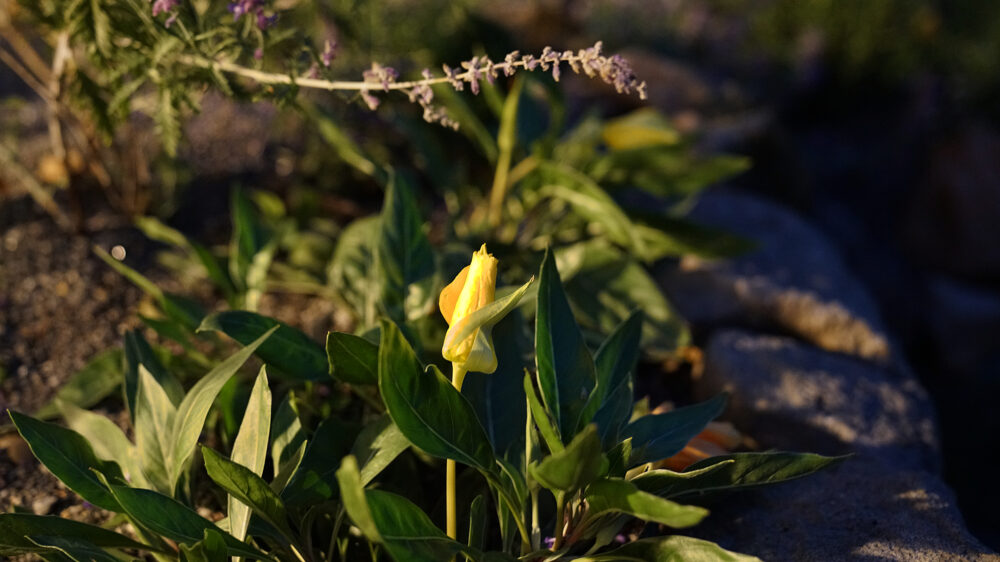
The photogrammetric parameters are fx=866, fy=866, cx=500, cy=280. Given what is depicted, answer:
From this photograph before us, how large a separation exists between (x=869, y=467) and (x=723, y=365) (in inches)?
18.8

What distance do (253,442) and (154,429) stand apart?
0.28 meters

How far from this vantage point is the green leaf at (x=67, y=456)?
141 centimetres

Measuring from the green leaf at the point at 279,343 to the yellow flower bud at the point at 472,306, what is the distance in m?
0.45

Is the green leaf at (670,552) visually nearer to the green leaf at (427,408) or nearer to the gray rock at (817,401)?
the green leaf at (427,408)

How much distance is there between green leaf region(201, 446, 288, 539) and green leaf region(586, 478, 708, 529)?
47cm

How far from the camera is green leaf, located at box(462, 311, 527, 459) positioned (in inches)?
60.3

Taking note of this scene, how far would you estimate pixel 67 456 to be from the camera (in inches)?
56.6

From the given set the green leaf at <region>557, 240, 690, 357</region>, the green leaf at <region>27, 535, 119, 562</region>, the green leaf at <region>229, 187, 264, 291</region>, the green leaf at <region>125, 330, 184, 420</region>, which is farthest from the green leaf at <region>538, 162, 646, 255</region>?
the green leaf at <region>27, 535, 119, 562</region>

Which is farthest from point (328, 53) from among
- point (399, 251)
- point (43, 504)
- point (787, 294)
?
point (787, 294)

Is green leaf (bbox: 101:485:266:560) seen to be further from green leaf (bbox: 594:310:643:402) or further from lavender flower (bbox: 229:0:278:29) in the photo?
lavender flower (bbox: 229:0:278:29)

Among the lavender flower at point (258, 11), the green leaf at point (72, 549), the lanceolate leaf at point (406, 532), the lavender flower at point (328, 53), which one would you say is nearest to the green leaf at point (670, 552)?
the lanceolate leaf at point (406, 532)

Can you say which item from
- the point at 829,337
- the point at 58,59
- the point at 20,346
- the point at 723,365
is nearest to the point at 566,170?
the point at 723,365

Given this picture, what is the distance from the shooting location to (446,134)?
10.7 feet

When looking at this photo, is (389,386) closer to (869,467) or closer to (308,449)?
(308,449)
